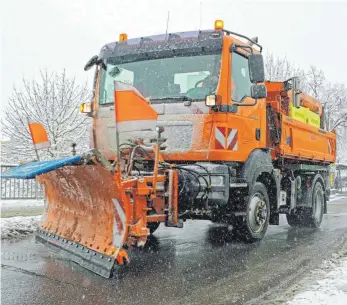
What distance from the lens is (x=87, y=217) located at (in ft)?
17.7

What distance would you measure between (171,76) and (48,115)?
1699 cm

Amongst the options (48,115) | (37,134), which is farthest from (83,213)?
(48,115)

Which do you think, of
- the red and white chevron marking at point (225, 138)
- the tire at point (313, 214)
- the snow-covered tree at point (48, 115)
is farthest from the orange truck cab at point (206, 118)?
the snow-covered tree at point (48, 115)

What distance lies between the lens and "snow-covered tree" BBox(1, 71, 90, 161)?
70.3 feet

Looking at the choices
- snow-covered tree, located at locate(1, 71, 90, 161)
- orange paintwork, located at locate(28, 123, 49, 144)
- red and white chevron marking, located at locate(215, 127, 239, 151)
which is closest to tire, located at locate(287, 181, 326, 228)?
red and white chevron marking, located at locate(215, 127, 239, 151)

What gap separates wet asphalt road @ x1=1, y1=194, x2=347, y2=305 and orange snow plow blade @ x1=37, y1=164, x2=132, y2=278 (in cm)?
21

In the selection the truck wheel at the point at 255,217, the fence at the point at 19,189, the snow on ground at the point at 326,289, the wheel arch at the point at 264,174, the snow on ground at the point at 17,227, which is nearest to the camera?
the snow on ground at the point at 326,289

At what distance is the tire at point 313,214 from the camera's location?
9477 millimetres

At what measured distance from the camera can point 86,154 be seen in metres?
4.43

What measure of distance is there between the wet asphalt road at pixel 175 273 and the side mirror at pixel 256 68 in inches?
93.0

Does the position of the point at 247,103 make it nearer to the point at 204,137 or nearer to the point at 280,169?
the point at 204,137

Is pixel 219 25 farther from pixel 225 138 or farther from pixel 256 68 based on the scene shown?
pixel 225 138

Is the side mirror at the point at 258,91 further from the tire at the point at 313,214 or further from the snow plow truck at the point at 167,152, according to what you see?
the tire at the point at 313,214

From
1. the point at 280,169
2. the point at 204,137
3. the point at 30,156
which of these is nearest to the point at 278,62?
the point at 30,156
